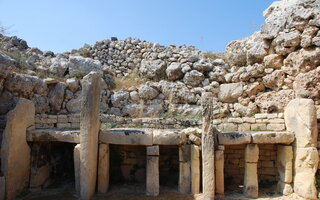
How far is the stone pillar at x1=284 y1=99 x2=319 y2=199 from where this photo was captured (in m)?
4.99

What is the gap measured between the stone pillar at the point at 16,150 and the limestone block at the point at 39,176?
0.41 ft

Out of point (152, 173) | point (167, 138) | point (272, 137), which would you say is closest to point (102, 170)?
point (152, 173)

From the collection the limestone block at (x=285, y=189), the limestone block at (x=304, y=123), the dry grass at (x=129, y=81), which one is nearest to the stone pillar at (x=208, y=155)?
the limestone block at (x=285, y=189)

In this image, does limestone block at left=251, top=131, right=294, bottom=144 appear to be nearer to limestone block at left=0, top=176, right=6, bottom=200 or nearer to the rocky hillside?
the rocky hillside

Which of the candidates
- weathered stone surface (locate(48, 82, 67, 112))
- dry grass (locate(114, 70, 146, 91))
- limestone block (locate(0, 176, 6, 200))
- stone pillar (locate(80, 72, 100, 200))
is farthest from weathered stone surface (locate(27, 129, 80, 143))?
dry grass (locate(114, 70, 146, 91))

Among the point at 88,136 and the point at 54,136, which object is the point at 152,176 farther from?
the point at 54,136

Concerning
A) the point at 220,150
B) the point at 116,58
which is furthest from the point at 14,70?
the point at 220,150

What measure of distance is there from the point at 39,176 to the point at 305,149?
6.87m

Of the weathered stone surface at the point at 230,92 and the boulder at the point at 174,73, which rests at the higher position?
the boulder at the point at 174,73

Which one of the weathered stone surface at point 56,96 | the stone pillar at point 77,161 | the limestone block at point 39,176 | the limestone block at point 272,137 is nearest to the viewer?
the stone pillar at point 77,161

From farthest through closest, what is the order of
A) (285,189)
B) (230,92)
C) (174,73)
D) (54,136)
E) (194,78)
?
(174,73) → (194,78) → (230,92) → (54,136) → (285,189)

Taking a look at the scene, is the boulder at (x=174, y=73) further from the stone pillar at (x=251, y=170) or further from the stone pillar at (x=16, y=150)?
the stone pillar at (x=16, y=150)

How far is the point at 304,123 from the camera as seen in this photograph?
525 cm

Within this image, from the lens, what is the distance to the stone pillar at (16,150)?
4.96 metres
